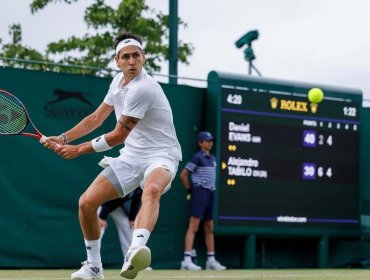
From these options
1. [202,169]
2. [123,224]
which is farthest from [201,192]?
[123,224]

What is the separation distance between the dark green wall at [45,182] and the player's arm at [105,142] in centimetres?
390

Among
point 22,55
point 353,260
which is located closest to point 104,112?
point 353,260

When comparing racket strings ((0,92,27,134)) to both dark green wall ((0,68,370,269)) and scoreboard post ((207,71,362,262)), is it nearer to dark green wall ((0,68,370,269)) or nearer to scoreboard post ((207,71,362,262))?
dark green wall ((0,68,370,269))

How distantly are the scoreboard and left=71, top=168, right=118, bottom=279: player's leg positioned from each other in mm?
4427

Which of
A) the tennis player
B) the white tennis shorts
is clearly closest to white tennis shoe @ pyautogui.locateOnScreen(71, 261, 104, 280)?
the tennis player

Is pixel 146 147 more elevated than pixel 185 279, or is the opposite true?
pixel 146 147

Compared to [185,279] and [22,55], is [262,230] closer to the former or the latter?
[185,279]

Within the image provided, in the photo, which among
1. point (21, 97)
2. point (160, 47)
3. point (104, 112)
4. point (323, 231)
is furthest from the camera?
point (160, 47)

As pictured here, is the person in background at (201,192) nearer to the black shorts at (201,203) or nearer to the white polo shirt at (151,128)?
the black shorts at (201,203)

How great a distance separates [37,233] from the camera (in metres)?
9.95

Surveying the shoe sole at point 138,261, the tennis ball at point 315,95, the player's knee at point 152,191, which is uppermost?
the tennis ball at point 315,95

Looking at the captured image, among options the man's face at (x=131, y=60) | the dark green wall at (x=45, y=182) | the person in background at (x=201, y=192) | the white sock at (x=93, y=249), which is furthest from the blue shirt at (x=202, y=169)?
the man's face at (x=131, y=60)

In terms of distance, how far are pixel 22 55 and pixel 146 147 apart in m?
13.9

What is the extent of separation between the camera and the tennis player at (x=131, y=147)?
19.7 feet
